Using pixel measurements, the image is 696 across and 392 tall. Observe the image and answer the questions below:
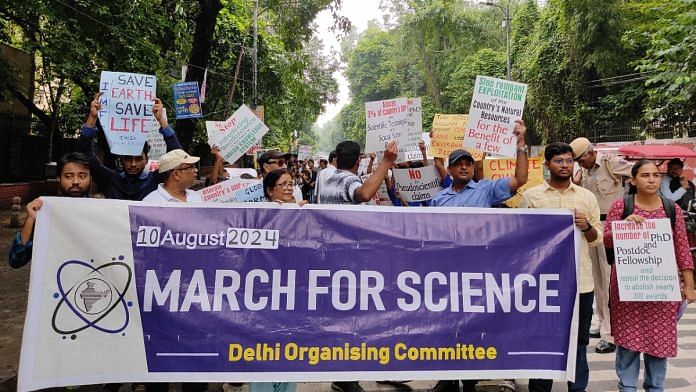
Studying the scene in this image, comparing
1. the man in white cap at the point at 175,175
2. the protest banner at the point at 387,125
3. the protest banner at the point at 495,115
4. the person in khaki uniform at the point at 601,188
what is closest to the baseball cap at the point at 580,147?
the person in khaki uniform at the point at 601,188

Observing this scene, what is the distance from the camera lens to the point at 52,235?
300 centimetres

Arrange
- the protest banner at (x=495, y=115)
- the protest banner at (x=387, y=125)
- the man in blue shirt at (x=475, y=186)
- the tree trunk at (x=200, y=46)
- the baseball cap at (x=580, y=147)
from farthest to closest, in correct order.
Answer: the tree trunk at (x=200, y=46)
the protest banner at (x=387, y=125)
the baseball cap at (x=580, y=147)
the protest banner at (x=495, y=115)
the man in blue shirt at (x=475, y=186)

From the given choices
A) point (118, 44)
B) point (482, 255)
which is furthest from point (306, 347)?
point (118, 44)

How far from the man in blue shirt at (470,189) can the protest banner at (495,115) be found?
1.05ft

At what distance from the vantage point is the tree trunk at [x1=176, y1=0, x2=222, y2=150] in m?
7.62

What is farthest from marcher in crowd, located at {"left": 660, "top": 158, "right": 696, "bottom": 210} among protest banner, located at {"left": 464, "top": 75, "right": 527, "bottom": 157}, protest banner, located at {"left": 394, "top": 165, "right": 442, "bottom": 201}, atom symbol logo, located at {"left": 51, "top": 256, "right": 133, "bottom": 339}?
atom symbol logo, located at {"left": 51, "top": 256, "right": 133, "bottom": 339}

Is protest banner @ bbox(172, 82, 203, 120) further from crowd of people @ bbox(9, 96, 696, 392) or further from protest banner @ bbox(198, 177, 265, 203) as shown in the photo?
crowd of people @ bbox(9, 96, 696, 392)

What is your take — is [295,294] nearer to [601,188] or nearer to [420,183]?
[420,183]

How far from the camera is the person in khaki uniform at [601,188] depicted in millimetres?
4859

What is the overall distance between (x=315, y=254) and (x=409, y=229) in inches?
23.3

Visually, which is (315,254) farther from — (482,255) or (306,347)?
(482,255)

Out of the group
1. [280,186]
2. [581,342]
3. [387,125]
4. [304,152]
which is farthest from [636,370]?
Result: [304,152]

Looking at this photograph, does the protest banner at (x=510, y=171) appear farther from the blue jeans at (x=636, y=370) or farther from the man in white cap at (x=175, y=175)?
the man in white cap at (x=175, y=175)

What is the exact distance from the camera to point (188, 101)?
7.46 metres
